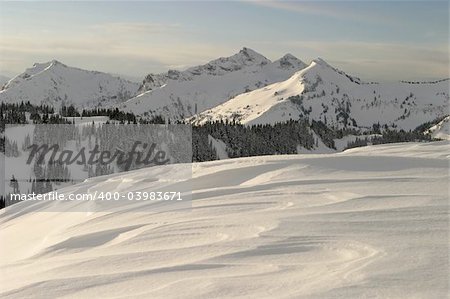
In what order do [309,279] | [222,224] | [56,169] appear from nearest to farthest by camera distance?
[309,279] → [222,224] → [56,169]

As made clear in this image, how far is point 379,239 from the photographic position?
418 cm

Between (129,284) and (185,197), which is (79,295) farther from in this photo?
(185,197)

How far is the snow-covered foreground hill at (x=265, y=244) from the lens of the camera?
3.38m

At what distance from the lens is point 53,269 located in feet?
14.7

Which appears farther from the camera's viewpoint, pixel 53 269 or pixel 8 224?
pixel 8 224

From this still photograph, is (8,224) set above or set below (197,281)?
below

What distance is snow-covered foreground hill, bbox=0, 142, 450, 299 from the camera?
133 inches

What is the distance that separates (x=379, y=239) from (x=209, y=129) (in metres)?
125

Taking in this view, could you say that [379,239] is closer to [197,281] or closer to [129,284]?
[197,281]

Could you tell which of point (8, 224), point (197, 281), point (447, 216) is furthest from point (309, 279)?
point (8, 224)

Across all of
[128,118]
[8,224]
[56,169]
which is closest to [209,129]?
[128,118]

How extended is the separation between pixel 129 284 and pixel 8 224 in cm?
666

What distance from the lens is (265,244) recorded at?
14.3 feet

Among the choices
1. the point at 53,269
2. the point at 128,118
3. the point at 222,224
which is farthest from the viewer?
the point at 128,118
